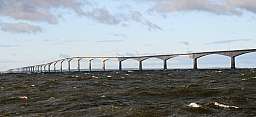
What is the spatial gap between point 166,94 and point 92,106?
10397 mm

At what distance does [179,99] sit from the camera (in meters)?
39.3

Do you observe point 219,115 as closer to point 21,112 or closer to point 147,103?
point 147,103

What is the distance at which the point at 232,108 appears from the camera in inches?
1247

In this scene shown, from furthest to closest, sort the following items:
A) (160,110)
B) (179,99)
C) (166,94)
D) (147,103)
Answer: (166,94) < (179,99) < (147,103) < (160,110)

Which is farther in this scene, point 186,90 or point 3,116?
point 186,90

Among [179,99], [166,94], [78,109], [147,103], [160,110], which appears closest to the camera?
[160,110]

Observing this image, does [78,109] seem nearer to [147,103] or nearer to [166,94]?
[147,103]

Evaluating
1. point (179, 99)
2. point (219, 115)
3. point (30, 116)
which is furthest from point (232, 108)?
point (30, 116)

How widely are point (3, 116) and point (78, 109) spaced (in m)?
4.73

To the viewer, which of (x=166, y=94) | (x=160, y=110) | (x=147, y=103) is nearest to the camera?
(x=160, y=110)

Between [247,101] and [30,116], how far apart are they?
557 inches

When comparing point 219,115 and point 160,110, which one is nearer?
point 219,115

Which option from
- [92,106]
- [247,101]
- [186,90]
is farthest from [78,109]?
[186,90]

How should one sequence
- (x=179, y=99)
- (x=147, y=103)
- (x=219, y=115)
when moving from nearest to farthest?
(x=219, y=115) < (x=147, y=103) < (x=179, y=99)
